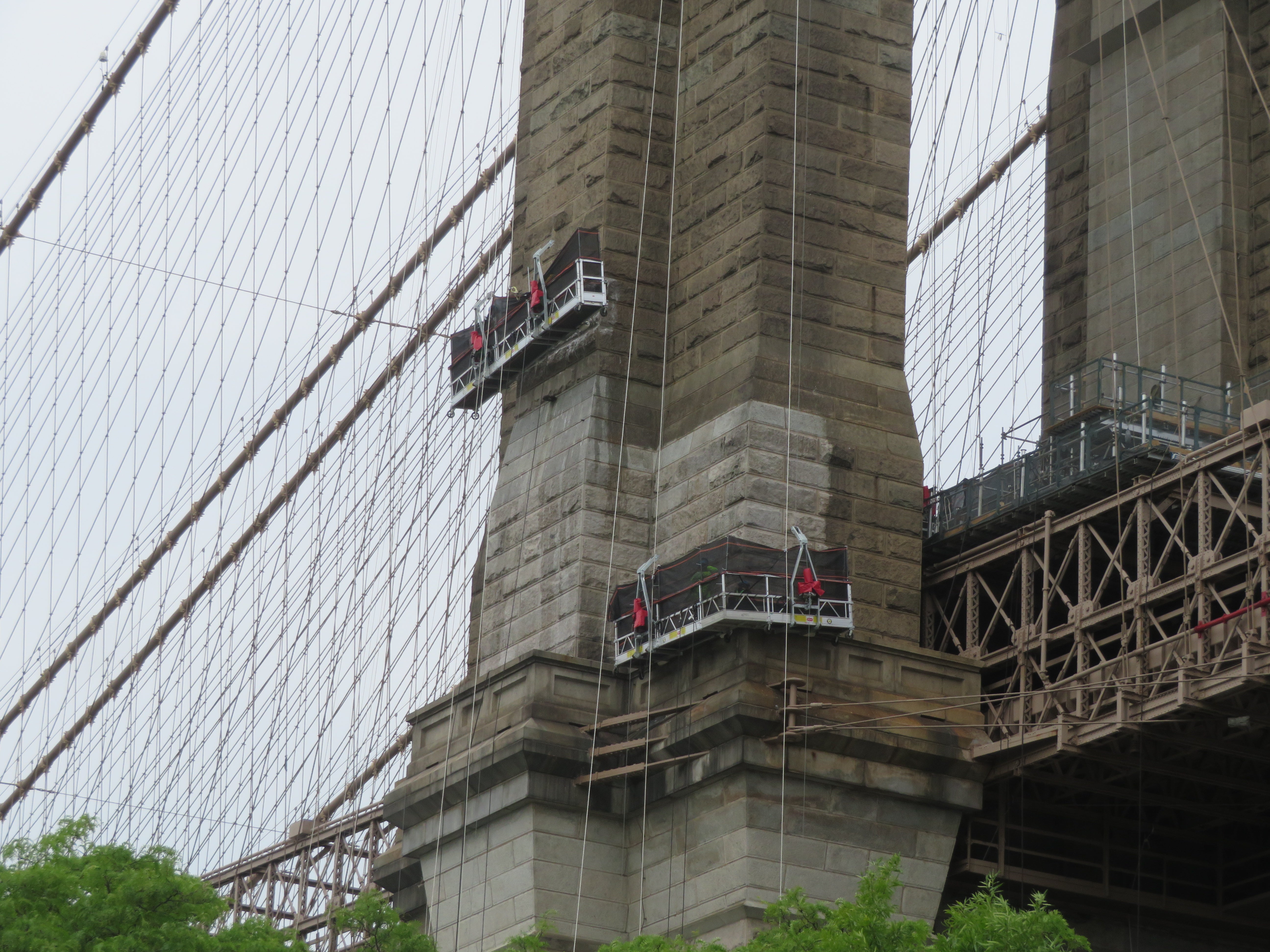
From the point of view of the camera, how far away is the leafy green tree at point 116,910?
3444 cm

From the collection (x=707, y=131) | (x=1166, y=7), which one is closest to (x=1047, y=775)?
(x=707, y=131)

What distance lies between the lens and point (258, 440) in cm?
7500

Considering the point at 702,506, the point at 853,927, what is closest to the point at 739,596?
the point at 702,506

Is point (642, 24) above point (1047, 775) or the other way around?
above

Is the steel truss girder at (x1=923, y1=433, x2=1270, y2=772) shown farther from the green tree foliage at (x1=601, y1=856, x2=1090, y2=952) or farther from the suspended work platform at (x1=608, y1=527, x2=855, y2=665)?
the green tree foliage at (x1=601, y1=856, x2=1090, y2=952)

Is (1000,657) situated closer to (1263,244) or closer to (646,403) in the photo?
(646,403)

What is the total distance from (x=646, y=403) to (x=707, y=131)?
196 inches

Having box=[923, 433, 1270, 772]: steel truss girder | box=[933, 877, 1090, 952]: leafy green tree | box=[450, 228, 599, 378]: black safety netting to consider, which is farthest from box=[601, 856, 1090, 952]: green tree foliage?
box=[450, 228, 599, 378]: black safety netting

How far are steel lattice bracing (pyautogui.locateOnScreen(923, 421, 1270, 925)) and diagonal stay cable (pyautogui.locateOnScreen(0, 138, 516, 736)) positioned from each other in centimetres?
2250

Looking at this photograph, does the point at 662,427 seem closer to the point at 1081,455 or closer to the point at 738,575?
→ the point at 738,575

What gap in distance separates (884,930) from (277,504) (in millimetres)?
41989

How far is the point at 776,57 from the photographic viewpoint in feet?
142

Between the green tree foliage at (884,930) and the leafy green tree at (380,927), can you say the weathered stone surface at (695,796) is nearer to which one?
the leafy green tree at (380,927)

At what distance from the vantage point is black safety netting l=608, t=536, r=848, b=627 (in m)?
39.3
